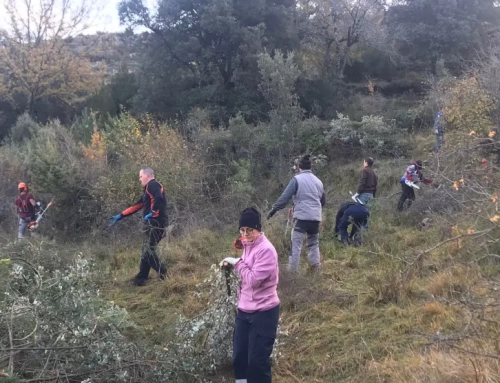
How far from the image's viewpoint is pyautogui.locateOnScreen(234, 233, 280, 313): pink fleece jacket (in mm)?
3963

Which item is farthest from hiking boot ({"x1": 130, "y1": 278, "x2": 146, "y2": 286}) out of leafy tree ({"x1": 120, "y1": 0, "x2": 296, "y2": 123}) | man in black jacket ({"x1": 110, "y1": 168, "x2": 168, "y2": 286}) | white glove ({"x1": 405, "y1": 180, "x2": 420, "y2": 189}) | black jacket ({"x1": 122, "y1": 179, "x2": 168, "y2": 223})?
leafy tree ({"x1": 120, "y1": 0, "x2": 296, "y2": 123})

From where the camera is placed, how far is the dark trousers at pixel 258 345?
392 cm

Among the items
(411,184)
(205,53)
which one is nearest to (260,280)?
(411,184)

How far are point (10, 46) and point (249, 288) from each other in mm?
26000

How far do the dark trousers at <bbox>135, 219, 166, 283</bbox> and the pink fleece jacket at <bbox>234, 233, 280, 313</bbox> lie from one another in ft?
10.5

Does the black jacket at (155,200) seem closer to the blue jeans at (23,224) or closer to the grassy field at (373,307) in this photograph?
the grassy field at (373,307)

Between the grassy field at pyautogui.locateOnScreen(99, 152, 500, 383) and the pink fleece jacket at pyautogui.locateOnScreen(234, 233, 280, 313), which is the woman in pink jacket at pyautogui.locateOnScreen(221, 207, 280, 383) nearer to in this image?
the pink fleece jacket at pyautogui.locateOnScreen(234, 233, 280, 313)

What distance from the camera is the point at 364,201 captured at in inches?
372

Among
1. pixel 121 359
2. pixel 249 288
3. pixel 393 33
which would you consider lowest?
pixel 121 359

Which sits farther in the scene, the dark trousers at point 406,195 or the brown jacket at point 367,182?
the dark trousers at point 406,195

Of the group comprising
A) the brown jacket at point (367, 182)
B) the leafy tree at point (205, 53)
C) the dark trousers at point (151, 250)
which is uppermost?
the leafy tree at point (205, 53)

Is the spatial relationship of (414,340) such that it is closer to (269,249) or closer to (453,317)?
(453,317)

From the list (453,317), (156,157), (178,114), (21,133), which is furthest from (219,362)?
(21,133)

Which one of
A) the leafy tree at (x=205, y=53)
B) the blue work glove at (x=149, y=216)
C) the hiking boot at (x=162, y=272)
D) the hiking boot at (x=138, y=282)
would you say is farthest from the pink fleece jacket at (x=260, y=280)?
the leafy tree at (x=205, y=53)
